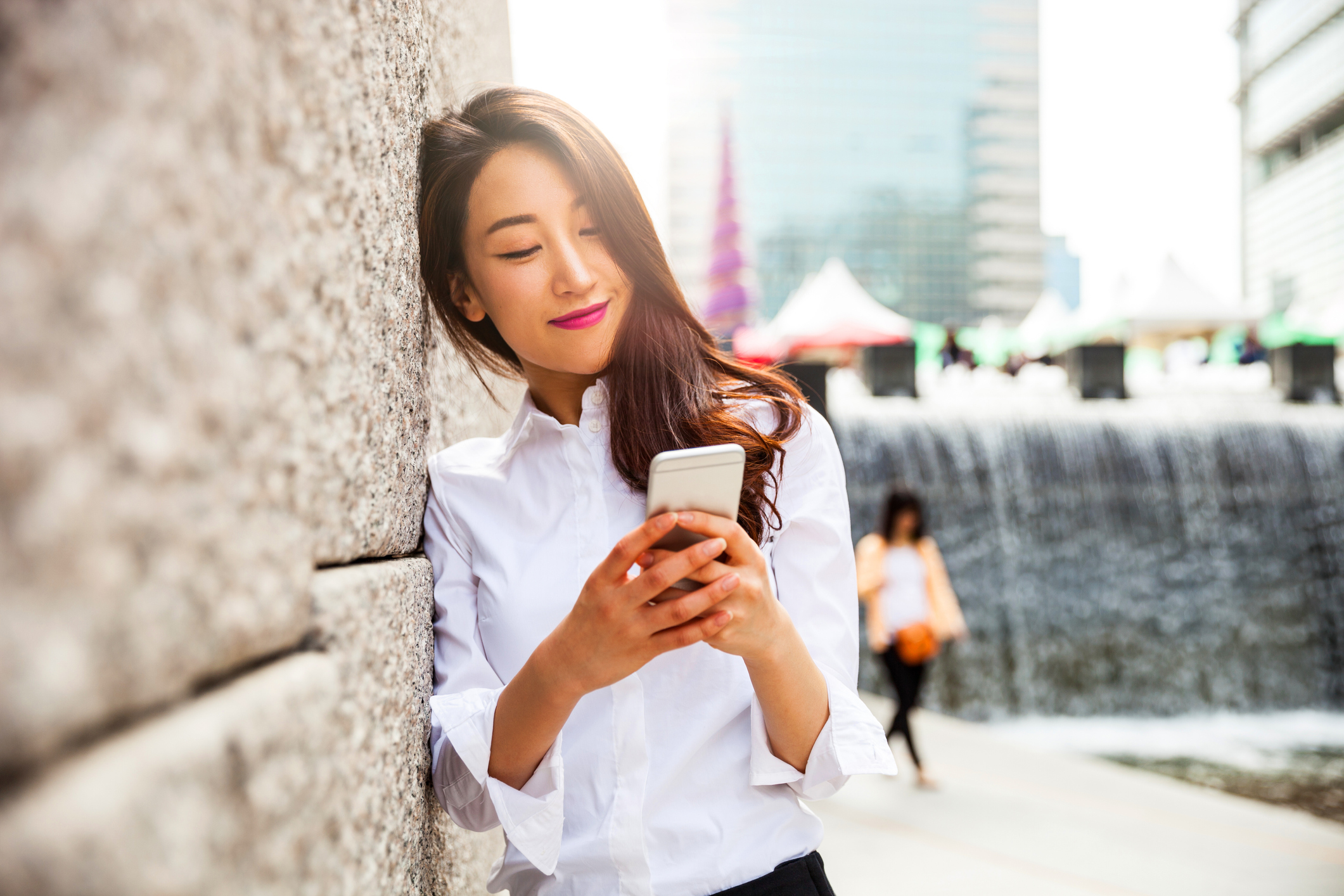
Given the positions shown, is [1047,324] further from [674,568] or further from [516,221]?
[674,568]

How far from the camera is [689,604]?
901mm

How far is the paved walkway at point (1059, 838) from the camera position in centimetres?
384

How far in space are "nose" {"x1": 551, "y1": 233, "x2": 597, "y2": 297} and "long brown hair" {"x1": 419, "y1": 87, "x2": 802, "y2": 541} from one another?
55mm

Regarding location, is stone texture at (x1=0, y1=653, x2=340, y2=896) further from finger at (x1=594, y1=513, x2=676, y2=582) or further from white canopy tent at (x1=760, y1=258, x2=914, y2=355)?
white canopy tent at (x1=760, y1=258, x2=914, y2=355)

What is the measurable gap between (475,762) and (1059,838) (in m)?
4.20

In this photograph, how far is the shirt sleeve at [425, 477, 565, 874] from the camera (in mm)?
1064

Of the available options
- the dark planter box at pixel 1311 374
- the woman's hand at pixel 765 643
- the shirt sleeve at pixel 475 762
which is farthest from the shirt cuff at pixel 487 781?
the dark planter box at pixel 1311 374

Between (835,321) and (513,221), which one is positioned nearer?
(513,221)

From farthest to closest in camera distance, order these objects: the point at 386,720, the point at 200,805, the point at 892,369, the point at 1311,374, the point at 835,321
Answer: the point at 835,321
the point at 1311,374
the point at 892,369
the point at 386,720
the point at 200,805

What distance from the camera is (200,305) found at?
1.59 ft

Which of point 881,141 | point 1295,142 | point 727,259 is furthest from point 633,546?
point 881,141

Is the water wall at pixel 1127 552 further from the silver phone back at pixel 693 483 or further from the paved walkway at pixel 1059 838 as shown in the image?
the silver phone back at pixel 693 483

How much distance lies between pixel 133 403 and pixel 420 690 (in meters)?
0.70

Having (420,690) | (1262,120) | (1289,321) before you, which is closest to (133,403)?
(420,690)
